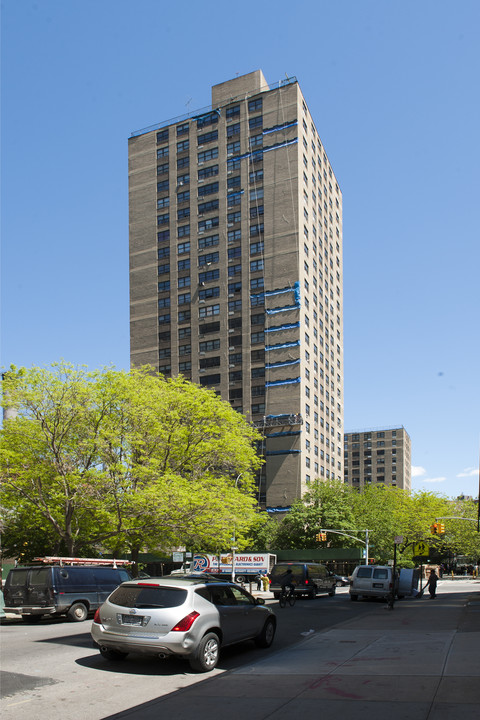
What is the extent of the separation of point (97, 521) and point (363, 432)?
535 ft

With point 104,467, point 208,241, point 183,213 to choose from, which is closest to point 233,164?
point 183,213

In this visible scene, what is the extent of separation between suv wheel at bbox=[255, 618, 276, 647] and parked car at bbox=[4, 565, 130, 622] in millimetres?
8098

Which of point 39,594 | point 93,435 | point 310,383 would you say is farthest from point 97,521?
point 310,383

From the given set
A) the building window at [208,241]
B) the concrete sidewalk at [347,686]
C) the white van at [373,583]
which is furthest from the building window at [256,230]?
the concrete sidewalk at [347,686]

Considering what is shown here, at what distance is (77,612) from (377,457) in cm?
17242

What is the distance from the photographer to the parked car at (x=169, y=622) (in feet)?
34.6

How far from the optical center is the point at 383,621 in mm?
19969

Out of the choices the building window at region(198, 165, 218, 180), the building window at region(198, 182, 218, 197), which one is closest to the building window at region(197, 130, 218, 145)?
the building window at region(198, 165, 218, 180)

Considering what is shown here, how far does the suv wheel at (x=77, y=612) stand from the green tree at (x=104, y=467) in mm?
9789

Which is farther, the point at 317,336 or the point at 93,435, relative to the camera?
the point at 317,336

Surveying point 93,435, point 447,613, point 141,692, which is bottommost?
point 447,613

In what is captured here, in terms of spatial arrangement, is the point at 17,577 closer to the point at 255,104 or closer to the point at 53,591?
the point at 53,591

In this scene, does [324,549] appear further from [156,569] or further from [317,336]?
[317,336]

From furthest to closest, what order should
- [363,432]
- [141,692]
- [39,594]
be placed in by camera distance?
[363,432] → [39,594] → [141,692]
